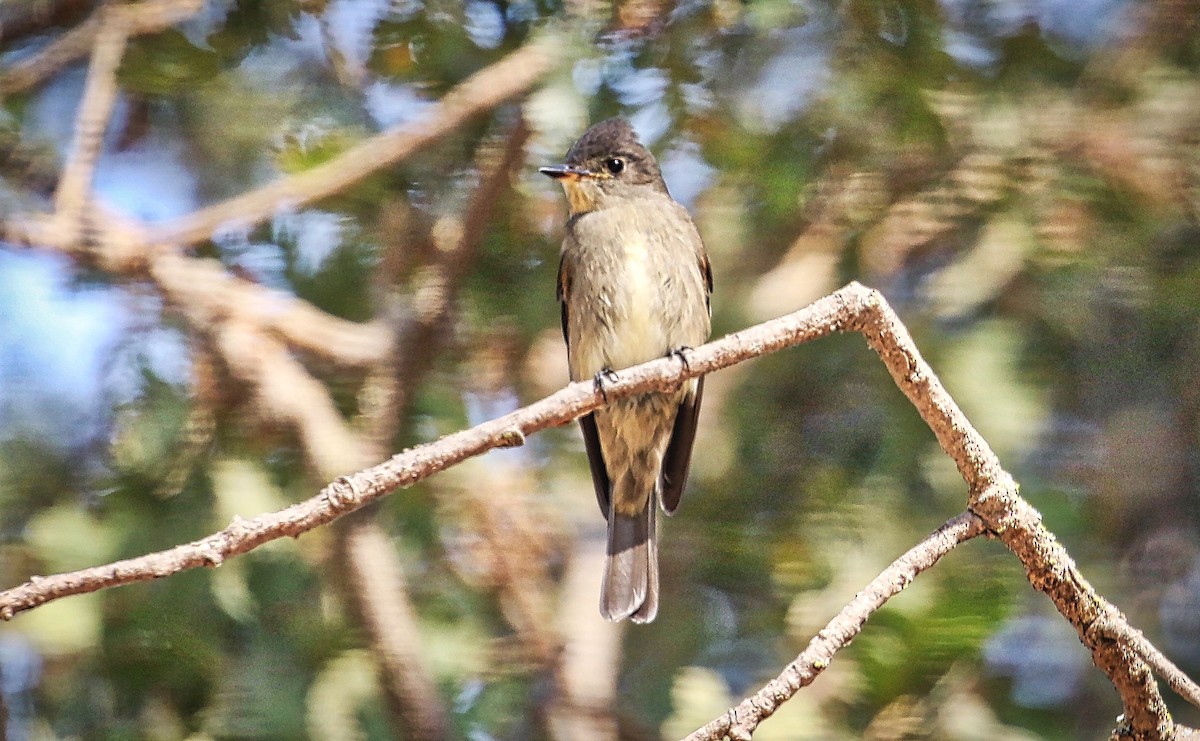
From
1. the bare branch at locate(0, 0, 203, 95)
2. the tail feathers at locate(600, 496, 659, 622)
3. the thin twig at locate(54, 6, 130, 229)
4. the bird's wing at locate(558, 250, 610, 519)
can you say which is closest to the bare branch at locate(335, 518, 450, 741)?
the tail feathers at locate(600, 496, 659, 622)

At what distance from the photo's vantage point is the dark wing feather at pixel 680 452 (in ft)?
9.85

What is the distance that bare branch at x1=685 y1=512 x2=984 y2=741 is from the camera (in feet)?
4.65

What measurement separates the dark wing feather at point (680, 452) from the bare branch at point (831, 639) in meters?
1.37

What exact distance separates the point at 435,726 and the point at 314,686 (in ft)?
0.83

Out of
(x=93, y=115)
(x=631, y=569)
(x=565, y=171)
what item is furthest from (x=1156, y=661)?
(x=93, y=115)

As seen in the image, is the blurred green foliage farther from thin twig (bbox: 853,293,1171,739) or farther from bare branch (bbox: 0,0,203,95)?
thin twig (bbox: 853,293,1171,739)

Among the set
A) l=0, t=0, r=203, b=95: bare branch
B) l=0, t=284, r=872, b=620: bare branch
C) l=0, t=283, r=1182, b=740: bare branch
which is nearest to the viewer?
l=0, t=284, r=872, b=620: bare branch

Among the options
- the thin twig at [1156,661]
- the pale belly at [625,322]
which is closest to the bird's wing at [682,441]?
the pale belly at [625,322]

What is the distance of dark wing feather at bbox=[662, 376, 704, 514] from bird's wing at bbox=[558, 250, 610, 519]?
0.14 m

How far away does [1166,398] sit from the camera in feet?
10.5

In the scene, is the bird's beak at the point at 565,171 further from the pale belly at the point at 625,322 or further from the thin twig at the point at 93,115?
the thin twig at the point at 93,115

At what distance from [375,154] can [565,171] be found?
1.36 ft

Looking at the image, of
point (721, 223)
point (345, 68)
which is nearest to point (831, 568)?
point (721, 223)

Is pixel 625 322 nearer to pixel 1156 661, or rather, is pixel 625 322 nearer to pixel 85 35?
pixel 85 35
